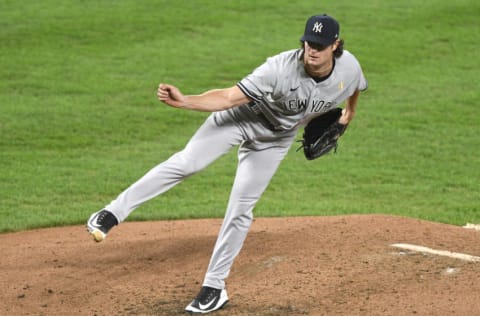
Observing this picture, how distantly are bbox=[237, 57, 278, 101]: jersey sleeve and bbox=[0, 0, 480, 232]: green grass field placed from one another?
132 inches

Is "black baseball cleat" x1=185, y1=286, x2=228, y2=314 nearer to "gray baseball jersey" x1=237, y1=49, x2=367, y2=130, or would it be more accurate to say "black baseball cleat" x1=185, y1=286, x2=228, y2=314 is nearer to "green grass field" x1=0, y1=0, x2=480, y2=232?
"gray baseball jersey" x1=237, y1=49, x2=367, y2=130

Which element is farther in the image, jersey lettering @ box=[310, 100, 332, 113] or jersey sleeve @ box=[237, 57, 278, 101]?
jersey lettering @ box=[310, 100, 332, 113]

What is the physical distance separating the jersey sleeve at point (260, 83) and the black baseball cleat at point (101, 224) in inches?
46.5

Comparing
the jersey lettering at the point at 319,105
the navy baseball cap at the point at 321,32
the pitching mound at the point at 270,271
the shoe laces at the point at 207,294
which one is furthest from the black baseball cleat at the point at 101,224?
the navy baseball cap at the point at 321,32

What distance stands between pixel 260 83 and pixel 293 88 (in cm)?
27

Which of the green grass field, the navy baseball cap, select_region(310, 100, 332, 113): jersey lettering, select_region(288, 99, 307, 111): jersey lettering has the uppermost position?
the navy baseball cap

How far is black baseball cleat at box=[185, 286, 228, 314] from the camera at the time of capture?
6.61 m

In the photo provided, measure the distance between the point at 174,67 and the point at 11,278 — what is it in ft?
24.5

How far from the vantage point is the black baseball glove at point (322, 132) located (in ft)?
24.0

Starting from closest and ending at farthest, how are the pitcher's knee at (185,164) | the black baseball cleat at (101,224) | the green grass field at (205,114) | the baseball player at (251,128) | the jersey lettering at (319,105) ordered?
the black baseball cleat at (101,224) < the baseball player at (251,128) < the pitcher's knee at (185,164) < the jersey lettering at (319,105) < the green grass field at (205,114)

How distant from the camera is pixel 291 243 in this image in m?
7.75

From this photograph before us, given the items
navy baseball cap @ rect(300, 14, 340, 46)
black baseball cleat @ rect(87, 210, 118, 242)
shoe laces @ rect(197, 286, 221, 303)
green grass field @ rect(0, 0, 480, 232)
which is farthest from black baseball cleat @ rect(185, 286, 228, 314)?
green grass field @ rect(0, 0, 480, 232)

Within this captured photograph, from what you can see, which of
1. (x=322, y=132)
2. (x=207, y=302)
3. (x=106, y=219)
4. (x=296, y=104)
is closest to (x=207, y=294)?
(x=207, y=302)

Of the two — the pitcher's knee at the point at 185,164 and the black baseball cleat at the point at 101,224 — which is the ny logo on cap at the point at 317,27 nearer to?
the pitcher's knee at the point at 185,164
